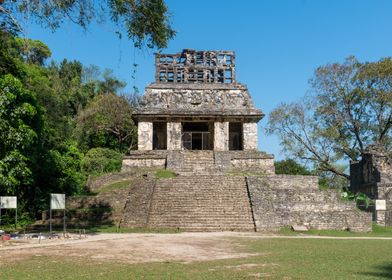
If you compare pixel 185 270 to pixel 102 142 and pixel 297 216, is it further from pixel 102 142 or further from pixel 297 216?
pixel 102 142

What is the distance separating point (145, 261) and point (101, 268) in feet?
3.42

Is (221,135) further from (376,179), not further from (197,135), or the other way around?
(376,179)

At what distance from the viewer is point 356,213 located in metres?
16.8

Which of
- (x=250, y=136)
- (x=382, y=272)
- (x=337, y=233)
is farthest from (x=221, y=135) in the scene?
(x=382, y=272)

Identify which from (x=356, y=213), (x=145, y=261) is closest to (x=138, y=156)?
(x=356, y=213)

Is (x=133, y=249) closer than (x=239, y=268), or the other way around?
(x=239, y=268)

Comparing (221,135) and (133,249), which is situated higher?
(221,135)

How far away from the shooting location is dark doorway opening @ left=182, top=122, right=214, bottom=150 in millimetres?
25392

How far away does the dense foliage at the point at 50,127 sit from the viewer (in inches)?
545

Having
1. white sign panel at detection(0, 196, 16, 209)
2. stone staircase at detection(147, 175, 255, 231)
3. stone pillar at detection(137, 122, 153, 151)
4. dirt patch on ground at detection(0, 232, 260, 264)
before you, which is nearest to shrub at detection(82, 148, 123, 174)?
stone pillar at detection(137, 122, 153, 151)

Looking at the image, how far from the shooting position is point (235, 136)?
1011 inches

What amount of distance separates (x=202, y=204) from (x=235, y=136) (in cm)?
984

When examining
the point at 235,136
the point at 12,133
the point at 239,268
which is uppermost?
the point at 235,136

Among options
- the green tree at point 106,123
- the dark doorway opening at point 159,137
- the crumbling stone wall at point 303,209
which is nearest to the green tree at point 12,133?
the crumbling stone wall at point 303,209
